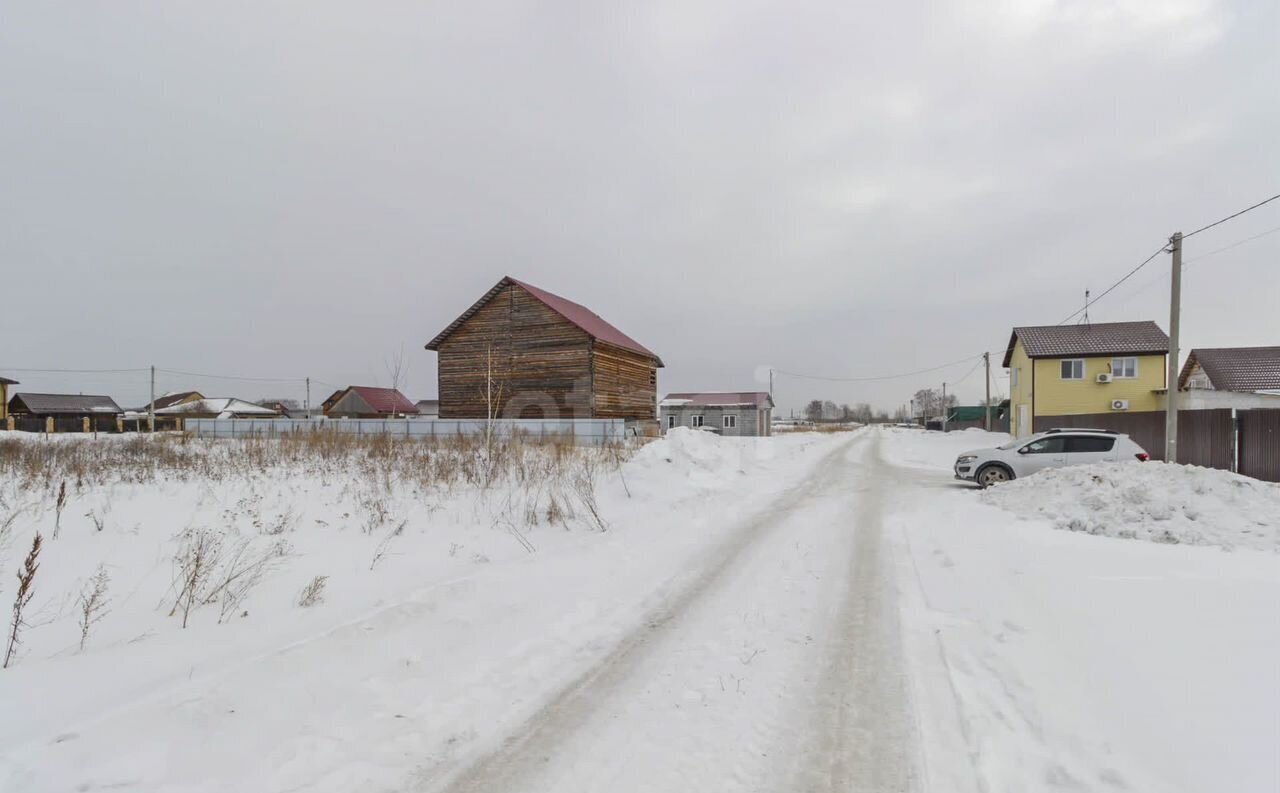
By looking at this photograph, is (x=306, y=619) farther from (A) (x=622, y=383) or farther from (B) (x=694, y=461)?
(A) (x=622, y=383)

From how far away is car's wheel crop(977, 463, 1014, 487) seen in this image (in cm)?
1504

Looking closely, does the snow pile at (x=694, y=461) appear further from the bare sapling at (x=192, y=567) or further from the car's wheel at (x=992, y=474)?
the bare sapling at (x=192, y=567)

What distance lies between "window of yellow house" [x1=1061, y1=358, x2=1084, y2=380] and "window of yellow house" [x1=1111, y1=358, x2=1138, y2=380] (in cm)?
145

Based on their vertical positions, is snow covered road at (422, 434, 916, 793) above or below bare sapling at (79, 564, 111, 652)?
below

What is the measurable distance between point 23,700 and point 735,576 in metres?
5.64

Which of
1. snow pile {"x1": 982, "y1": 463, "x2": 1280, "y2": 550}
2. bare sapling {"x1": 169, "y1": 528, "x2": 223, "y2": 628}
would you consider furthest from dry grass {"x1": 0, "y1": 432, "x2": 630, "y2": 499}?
snow pile {"x1": 982, "y1": 463, "x2": 1280, "y2": 550}

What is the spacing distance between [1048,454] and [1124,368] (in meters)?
22.7

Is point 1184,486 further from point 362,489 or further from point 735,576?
point 362,489

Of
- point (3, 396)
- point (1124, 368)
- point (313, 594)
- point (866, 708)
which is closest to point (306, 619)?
point (313, 594)

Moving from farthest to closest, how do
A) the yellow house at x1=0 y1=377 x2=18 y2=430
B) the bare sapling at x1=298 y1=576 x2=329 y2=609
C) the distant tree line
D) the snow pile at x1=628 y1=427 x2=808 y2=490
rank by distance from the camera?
1. the distant tree line
2. the yellow house at x1=0 y1=377 x2=18 y2=430
3. the snow pile at x1=628 y1=427 x2=808 y2=490
4. the bare sapling at x1=298 y1=576 x2=329 y2=609

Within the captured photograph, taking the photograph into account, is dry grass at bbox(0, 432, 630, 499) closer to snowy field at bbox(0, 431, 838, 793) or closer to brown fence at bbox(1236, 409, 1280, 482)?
snowy field at bbox(0, 431, 838, 793)

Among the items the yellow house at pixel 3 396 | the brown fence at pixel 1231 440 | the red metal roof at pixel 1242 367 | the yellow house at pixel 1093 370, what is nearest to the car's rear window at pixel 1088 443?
the brown fence at pixel 1231 440

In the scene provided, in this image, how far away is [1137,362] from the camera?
30484 millimetres

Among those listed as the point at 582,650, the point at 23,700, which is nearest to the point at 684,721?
the point at 582,650
